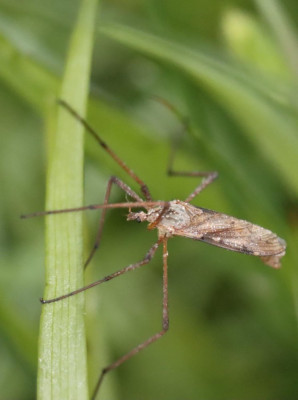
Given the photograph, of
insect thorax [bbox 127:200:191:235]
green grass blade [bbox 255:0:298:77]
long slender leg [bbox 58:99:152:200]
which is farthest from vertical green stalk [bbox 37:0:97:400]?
green grass blade [bbox 255:0:298:77]

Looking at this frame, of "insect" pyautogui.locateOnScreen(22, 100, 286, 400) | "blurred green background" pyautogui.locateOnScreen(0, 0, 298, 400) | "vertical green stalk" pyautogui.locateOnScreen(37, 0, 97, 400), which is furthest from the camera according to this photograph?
"blurred green background" pyautogui.locateOnScreen(0, 0, 298, 400)

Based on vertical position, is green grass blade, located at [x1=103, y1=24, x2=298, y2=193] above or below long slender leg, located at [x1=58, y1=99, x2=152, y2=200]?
above

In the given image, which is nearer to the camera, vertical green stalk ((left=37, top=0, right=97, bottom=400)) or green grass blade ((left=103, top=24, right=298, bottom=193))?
vertical green stalk ((left=37, top=0, right=97, bottom=400))

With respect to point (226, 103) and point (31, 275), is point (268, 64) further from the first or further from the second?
point (31, 275)

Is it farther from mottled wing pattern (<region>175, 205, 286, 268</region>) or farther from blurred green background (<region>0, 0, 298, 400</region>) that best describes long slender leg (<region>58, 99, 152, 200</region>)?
mottled wing pattern (<region>175, 205, 286, 268</region>)

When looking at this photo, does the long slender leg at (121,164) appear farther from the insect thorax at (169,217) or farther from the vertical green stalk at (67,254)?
the vertical green stalk at (67,254)

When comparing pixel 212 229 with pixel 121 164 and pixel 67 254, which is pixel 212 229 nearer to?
pixel 121 164
